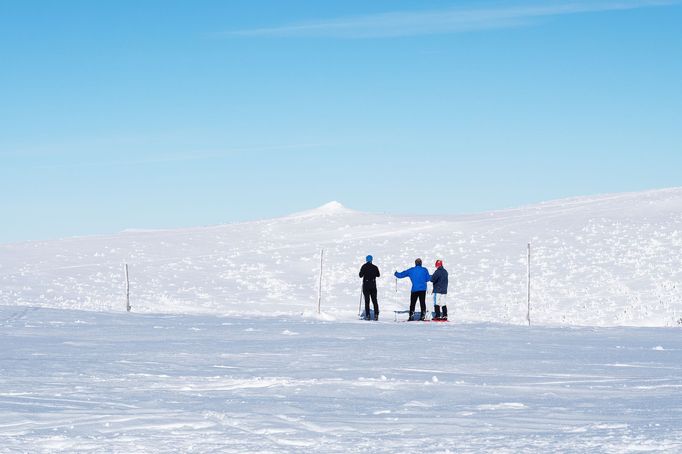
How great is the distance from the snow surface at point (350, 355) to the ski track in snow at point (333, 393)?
0.11 ft

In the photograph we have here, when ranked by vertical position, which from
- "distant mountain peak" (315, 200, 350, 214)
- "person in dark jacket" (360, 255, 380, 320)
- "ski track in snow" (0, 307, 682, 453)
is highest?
"distant mountain peak" (315, 200, 350, 214)

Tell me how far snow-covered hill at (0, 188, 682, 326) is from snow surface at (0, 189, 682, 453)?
16 cm

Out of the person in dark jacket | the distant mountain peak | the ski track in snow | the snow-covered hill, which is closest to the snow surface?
the ski track in snow

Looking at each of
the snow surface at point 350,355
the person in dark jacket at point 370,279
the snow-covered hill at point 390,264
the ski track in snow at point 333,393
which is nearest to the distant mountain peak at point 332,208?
the snow-covered hill at point 390,264

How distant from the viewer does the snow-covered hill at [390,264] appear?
1093 inches

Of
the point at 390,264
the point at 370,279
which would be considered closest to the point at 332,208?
the point at 390,264

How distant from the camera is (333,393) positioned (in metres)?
8.77

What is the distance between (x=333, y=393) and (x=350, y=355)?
376cm

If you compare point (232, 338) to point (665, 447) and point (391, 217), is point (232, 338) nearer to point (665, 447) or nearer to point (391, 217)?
point (665, 447)

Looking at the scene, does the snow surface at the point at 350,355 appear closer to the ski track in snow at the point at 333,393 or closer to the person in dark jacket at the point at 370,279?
the ski track in snow at the point at 333,393

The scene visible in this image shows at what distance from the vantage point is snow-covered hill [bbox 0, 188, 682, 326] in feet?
91.0

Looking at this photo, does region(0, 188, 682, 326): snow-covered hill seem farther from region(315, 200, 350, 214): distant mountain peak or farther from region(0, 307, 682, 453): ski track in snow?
region(0, 307, 682, 453): ski track in snow

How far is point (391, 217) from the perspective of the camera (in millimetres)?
50094

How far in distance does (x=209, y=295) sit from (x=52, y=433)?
2447 centimetres
